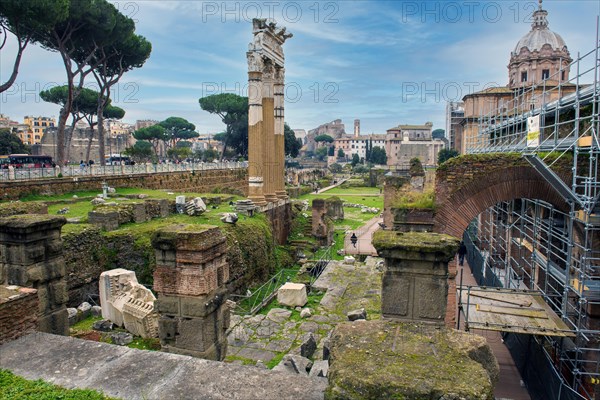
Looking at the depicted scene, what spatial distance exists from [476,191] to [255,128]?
440 inches

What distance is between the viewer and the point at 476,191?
7602mm

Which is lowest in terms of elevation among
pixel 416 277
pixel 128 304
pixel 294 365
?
pixel 294 365

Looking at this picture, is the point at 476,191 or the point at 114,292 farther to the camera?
the point at 476,191

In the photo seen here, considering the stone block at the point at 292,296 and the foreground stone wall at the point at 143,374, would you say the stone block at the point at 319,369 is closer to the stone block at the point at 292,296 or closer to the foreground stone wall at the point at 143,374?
the foreground stone wall at the point at 143,374

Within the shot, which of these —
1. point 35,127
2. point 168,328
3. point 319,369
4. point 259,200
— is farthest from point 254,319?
point 35,127

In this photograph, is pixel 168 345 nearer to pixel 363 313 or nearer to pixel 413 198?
pixel 363 313

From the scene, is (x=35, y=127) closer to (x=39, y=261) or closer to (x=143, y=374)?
(x=39, y=261)

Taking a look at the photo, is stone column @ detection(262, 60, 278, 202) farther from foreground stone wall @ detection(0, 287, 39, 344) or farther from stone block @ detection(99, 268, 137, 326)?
foreground stone wall @ detection(0, 287, 39, 344)

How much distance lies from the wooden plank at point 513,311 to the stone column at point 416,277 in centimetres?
443

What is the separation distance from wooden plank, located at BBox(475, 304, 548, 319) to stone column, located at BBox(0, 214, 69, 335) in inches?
264

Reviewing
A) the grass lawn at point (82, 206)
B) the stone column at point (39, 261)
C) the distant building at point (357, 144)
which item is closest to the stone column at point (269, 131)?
the grass lawn at point (82, 206)

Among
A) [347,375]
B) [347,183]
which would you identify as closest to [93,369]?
[347,375]

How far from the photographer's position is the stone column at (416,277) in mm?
3582

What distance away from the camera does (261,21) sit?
16594mm
